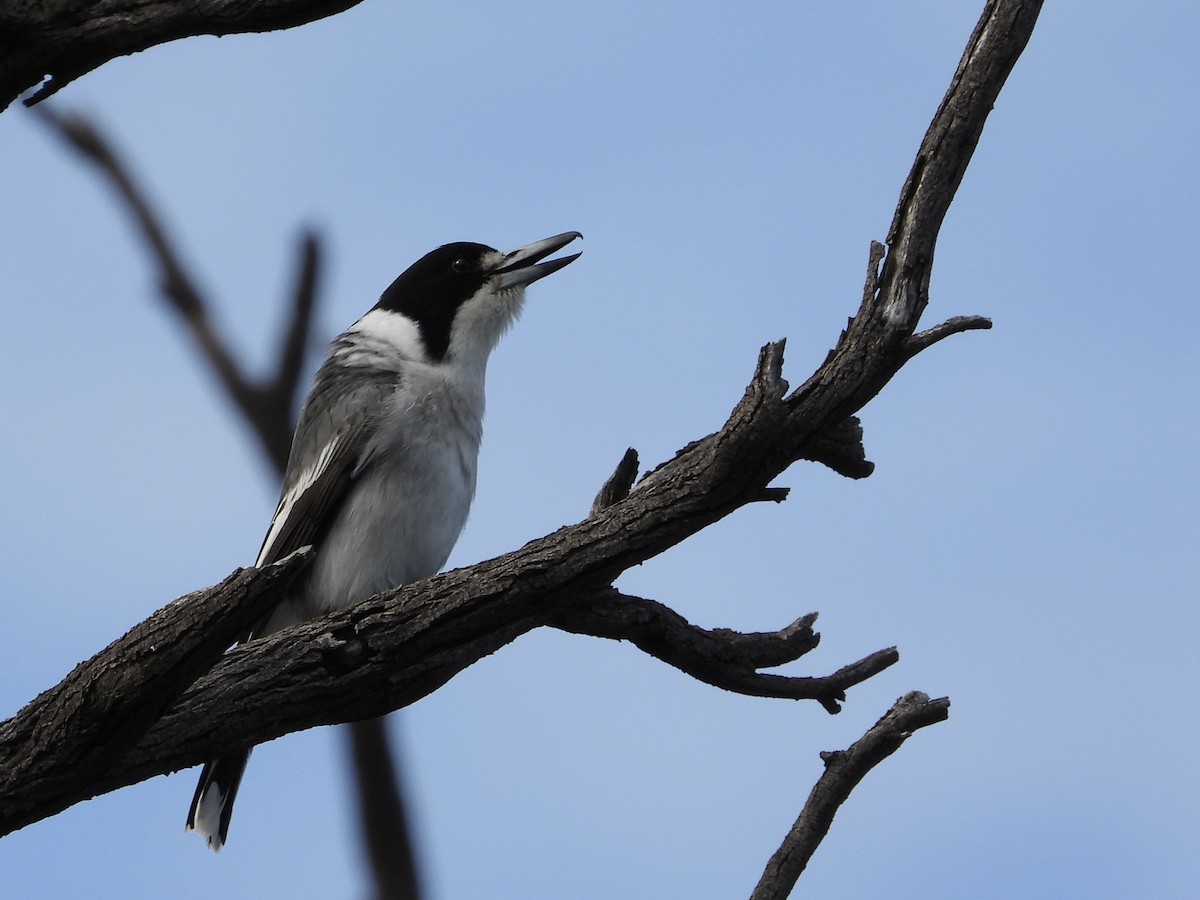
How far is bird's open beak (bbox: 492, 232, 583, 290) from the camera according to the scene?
5504 millimetres

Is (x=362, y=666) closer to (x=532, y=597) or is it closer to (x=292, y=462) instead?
(x=532, y=597)

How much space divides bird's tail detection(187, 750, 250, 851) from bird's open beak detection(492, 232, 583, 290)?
2030 mm

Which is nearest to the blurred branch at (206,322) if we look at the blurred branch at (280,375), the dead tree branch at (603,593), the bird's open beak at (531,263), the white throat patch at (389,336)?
the blurred branch at (280,375)

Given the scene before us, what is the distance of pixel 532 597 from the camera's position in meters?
3.43

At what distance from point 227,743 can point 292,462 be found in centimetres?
164

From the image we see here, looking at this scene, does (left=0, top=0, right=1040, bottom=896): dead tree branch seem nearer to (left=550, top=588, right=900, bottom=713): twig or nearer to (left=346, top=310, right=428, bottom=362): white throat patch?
(left=550, top=588, right=900, bottom=713): twig

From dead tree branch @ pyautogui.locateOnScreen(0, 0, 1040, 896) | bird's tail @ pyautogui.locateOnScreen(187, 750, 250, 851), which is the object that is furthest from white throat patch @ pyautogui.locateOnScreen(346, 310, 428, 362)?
dead tree branch @ pyautogui.locateOnScreen(0, 0, 1040, 896)

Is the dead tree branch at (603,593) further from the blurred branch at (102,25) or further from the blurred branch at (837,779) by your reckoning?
the blurred branch at (102,25)

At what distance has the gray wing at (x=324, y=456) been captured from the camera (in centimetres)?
467

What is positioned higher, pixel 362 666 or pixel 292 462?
pixel 292 462

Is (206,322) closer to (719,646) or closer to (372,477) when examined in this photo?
(372,477)

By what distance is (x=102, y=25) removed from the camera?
3.61 meters

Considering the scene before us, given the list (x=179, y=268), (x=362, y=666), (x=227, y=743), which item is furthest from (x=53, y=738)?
(x=179, y=268)

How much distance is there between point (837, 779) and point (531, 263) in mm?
2518
